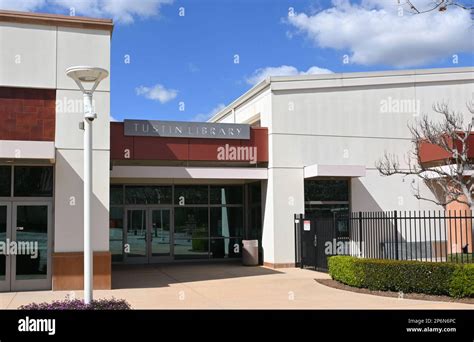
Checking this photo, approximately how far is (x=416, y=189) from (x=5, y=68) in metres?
14.5

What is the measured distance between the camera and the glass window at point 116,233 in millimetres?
21172

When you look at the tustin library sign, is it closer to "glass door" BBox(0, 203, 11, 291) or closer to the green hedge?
"glass door" BBox(0, 203, 11, 291)

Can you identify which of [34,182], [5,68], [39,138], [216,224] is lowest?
[216,224]

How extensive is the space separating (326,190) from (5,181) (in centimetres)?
1098

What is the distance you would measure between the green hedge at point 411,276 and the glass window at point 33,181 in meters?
7.75

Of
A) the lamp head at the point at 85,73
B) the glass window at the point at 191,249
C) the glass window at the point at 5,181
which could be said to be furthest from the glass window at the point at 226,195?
the lamp head at the point at 85,73

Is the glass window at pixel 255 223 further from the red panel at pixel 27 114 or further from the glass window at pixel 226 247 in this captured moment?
the red panel at pixel 27 114

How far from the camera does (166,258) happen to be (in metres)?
21.7

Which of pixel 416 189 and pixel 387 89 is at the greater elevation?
pixel 387 89

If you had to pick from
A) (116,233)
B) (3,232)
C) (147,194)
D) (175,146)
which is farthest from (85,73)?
(116,233)

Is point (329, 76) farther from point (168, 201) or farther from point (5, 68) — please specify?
point (5, 68)

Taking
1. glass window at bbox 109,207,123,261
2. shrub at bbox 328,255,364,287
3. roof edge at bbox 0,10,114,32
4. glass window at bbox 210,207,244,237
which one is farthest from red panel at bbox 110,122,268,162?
shrub at bbox 328,255,364,287
